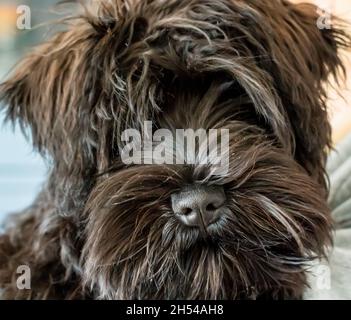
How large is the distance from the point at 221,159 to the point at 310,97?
12.4 inches

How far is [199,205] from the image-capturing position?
1.22 m

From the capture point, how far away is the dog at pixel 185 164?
128 cm

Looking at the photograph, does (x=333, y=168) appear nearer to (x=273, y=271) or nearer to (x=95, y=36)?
(x=273, y=271)

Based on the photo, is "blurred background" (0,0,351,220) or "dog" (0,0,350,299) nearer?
"dog" (0,0,350,299)

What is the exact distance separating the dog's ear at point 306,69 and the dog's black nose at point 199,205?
338 mm

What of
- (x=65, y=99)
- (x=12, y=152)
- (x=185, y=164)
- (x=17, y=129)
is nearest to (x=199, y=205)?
(x=185, y=164)

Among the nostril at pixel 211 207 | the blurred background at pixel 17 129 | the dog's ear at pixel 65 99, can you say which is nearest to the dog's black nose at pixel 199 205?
the nostril at pixel 211 207

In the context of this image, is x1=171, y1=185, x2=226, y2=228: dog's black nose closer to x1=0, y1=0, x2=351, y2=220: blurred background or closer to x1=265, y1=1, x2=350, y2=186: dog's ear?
x1=265, y1=1, x2=350, y2=186: dog's ear

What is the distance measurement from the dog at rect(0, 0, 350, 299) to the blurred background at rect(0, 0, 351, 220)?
0.18 m

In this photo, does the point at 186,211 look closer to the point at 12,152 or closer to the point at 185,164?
the point at 185,164

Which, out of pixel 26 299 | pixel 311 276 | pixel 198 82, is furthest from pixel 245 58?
pixel 26 299

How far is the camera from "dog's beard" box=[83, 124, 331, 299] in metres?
1.26

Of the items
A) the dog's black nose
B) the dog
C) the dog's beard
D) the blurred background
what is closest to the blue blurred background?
the blurred background

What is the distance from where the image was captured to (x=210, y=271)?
1.30 metres
